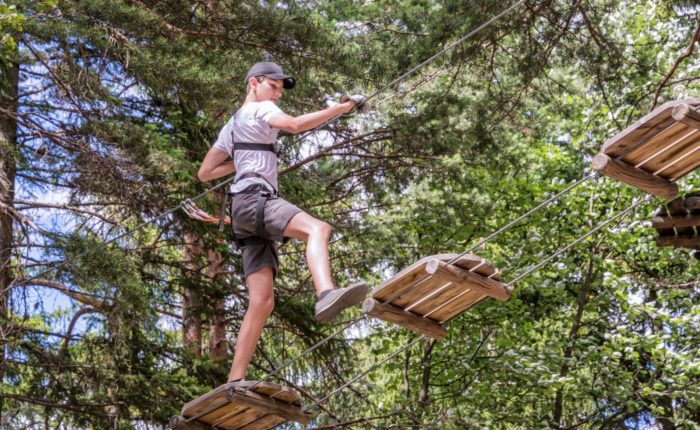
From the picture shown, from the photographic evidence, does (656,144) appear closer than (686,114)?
No

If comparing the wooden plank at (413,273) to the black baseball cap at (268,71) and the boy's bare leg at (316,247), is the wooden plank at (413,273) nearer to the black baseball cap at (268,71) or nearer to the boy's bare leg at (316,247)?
the boy's bare leg at (316,247)

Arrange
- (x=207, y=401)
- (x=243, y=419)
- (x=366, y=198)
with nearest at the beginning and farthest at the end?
1. (x=207, y=401)
2. (x=243, y=419)
3. (x=366, y=198)

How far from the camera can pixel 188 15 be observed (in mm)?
10055

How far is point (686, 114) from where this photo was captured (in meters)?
5.21

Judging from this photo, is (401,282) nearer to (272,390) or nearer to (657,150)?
(272,390)

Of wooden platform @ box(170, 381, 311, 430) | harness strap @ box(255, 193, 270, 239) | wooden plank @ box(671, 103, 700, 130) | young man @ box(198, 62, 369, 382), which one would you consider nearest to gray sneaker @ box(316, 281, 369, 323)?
young man @ box(198, 62, 369, 382)

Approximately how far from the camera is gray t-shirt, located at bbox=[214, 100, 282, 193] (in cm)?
578

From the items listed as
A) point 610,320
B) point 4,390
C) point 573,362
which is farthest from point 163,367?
point 610,320

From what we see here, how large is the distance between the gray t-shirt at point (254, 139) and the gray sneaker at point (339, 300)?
3.01ft

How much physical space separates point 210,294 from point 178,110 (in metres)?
1.96

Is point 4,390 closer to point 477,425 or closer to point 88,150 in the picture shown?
point 88,150

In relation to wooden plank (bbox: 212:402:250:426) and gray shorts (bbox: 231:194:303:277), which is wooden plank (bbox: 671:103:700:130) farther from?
wooden plank (bbox: 212:402:250:426)

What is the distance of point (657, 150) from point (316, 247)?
1869mm

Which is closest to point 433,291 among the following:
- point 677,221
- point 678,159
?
point 678,159
